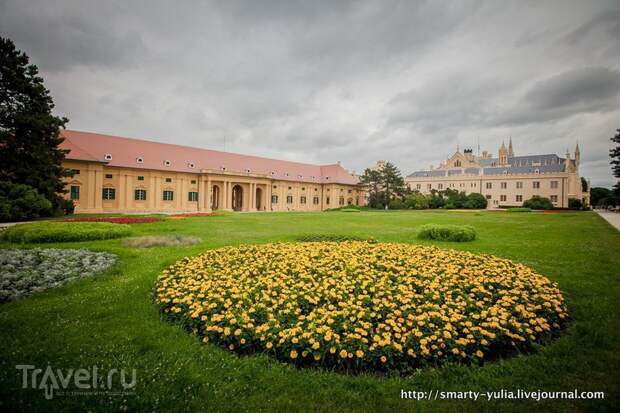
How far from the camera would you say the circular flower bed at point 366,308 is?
3.85m

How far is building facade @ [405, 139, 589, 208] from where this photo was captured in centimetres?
6681

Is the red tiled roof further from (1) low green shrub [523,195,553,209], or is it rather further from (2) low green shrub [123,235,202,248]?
(1) low green shrub [523,195,553,209]

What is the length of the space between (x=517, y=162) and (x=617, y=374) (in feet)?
306

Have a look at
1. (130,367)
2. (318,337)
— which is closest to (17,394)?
(130,367)

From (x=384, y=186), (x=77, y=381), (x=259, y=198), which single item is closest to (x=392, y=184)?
(x=384, y=186)

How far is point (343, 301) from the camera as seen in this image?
5.09 m

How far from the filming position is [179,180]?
145 feet

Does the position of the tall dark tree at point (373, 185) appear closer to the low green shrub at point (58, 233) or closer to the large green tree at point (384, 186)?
the large green tree at point (384, 186)

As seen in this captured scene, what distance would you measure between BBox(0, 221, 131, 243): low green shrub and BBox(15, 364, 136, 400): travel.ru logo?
1116 cm

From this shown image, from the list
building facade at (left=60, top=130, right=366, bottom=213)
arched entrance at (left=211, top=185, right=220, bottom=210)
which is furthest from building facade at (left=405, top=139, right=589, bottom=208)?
arched entrance at (left=211, top=185, right=220, bottom=210)

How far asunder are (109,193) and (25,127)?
16.4 metres

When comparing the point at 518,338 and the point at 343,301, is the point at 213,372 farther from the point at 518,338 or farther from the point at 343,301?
the point at 518,338

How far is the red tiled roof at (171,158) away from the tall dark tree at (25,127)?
471 inches

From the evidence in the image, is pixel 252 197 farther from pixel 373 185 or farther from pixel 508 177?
pixel 508 177
